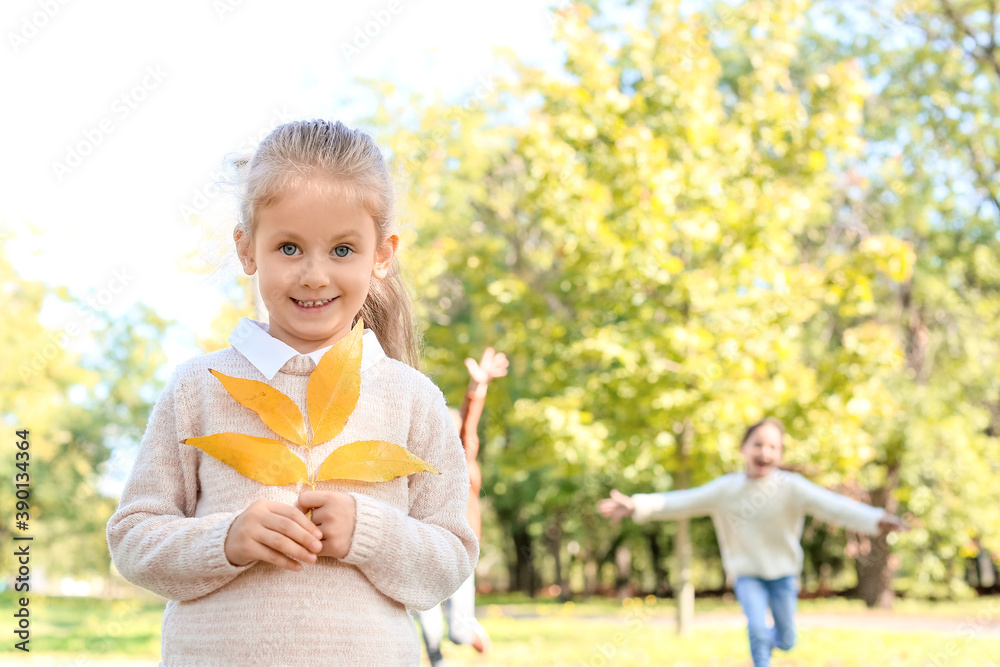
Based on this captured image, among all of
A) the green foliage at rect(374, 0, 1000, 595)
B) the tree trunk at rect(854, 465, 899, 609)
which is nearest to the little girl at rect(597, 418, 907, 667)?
the green foliage at rect(374, 0, 1000, 595)

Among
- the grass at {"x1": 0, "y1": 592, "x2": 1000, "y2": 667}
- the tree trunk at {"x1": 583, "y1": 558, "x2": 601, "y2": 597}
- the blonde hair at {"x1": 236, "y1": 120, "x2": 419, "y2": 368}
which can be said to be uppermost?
the blonde hair at {"x1": 236, "y1": 120, "x2": 419, "y2": 368}

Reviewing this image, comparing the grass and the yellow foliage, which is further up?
the yellow foliage

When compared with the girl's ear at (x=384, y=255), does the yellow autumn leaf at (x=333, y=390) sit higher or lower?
lower

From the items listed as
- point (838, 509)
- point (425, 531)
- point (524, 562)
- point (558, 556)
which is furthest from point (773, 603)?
point (524, 562)

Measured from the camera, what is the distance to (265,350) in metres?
1.78

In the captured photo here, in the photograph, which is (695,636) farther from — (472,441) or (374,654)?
(374,654)

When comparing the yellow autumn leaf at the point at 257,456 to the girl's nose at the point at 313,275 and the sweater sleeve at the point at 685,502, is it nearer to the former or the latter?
the girl's nose at the point at 313,275

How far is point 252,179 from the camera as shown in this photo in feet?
5.82

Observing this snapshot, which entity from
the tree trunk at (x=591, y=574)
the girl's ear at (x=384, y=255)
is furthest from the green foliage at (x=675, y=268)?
the tree trunk at (x=591, y=574)

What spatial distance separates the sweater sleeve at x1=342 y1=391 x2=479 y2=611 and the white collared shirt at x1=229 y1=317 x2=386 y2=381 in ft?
0.55

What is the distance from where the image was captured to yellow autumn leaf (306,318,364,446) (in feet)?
5.58

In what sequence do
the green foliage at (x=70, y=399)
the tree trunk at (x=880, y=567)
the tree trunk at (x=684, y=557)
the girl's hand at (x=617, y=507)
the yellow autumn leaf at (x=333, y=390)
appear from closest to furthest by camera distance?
the yellow autumn leaf at (x=333, y=390) < the girl's hand at (x=617, y=507) < the tree trunk at (x=684, y=557) < the green foliage at (x=70, y=399) < the tree trunk at (x=880, y=567)

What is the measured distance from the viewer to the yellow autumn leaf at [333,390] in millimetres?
1700

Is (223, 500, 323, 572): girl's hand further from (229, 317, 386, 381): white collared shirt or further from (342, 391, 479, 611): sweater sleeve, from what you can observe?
(229, 317, 386, 381): white collared shirt
